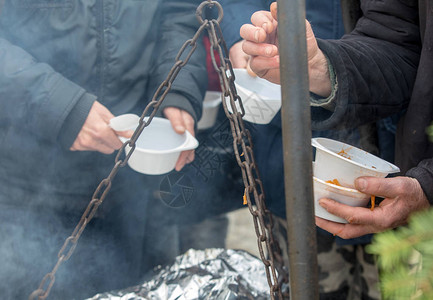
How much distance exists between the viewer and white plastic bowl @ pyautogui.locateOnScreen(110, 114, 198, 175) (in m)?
1.66

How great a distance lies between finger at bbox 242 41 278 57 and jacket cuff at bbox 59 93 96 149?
74 centimetres

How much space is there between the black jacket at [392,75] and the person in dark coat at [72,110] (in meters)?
0.75

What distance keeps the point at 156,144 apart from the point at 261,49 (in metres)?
0.83

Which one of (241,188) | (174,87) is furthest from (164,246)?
(174,87)

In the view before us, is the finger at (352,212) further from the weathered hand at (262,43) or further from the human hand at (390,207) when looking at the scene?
the weathered hand at (262,43)

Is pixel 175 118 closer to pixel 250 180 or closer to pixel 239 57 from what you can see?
pixel 239 57

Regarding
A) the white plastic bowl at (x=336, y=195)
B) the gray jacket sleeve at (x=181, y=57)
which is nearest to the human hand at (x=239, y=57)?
the gray jacket sleeve at (x=181, y=57)

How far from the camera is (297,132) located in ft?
2.80

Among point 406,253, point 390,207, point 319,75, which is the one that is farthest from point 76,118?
point 406,253

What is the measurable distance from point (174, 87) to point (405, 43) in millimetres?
1021

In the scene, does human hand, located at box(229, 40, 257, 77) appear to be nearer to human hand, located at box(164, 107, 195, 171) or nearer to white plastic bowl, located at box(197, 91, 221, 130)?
human hand, located at box(164, 107, 195, 171)

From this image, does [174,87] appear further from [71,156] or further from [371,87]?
[371,87]

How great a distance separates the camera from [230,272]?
172 cm

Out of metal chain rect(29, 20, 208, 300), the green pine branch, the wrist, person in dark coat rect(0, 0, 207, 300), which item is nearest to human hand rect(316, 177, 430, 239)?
the wrist
